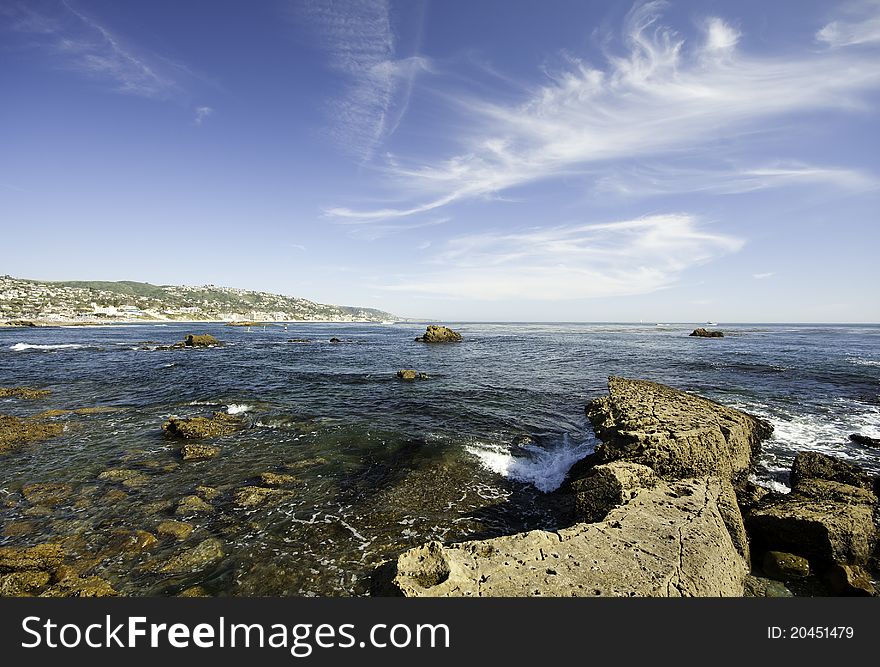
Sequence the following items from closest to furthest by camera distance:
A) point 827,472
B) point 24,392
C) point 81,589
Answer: point 81,589 → point 827,472 → point 24,392

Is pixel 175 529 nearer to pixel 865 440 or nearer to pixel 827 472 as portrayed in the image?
pixel 827 472

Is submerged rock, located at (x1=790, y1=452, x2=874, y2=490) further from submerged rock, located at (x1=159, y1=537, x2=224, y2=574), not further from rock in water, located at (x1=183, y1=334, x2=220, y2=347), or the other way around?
rock in water, located at (x1=183, y1=334, x2=220, y2=347)

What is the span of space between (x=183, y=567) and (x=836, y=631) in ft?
36.3

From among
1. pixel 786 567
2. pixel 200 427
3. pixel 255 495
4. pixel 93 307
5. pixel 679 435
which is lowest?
pixel 255 495

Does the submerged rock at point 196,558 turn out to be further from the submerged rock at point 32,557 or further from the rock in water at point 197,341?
the rock in water at point 197,341

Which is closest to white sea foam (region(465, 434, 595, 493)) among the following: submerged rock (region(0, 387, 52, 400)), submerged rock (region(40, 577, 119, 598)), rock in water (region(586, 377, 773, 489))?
rock in water (region(586, 377, 773, 489))

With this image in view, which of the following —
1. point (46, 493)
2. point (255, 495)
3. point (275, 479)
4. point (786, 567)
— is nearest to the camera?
point (786, 567)

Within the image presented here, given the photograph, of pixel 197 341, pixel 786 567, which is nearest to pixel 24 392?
pixel 197 341

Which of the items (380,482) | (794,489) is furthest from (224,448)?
(794,489)

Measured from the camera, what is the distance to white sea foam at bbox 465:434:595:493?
11758 millimetres

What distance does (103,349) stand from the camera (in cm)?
4503

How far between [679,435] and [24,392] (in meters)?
34.5

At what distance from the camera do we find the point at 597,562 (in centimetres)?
575

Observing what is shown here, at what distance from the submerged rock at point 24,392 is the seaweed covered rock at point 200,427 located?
43.4 feet
